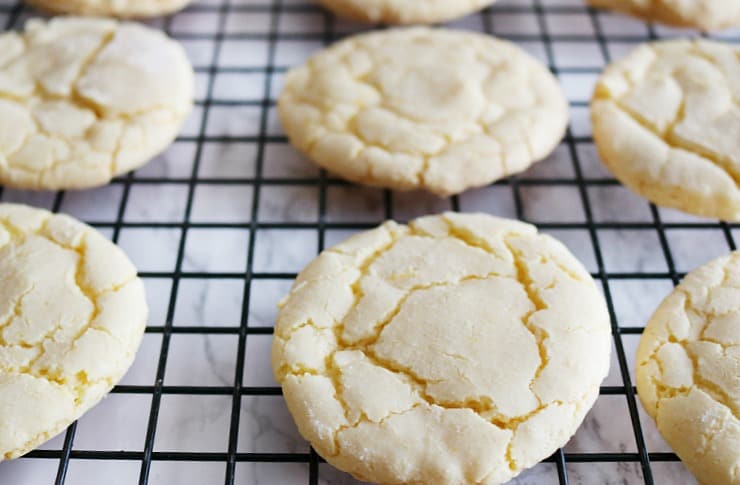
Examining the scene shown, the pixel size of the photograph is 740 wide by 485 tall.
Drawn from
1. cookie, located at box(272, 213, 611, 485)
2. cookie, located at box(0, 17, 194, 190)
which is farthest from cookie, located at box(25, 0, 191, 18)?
cookie, located at box(272, 213, 611, 485)

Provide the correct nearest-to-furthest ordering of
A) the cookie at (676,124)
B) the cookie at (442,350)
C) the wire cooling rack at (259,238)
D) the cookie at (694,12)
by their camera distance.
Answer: the cookie at (442,350)
the wire cooling rack at (259,238)
the cookie at (676,124)
the cookie at (694,12)

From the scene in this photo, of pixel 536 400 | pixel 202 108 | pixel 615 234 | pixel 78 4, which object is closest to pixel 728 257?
pixel 615 234

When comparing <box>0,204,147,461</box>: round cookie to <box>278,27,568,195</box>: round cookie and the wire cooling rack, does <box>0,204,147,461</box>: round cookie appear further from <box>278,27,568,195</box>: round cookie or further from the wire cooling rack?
<box>278,27,568,195</box>: round cookie

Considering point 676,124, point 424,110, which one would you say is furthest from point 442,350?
point 676,124

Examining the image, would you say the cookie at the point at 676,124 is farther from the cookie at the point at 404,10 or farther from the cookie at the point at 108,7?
the cookie at the point at 108,7

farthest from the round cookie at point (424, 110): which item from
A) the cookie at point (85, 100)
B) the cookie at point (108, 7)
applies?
the cookie at point (108, 7)
